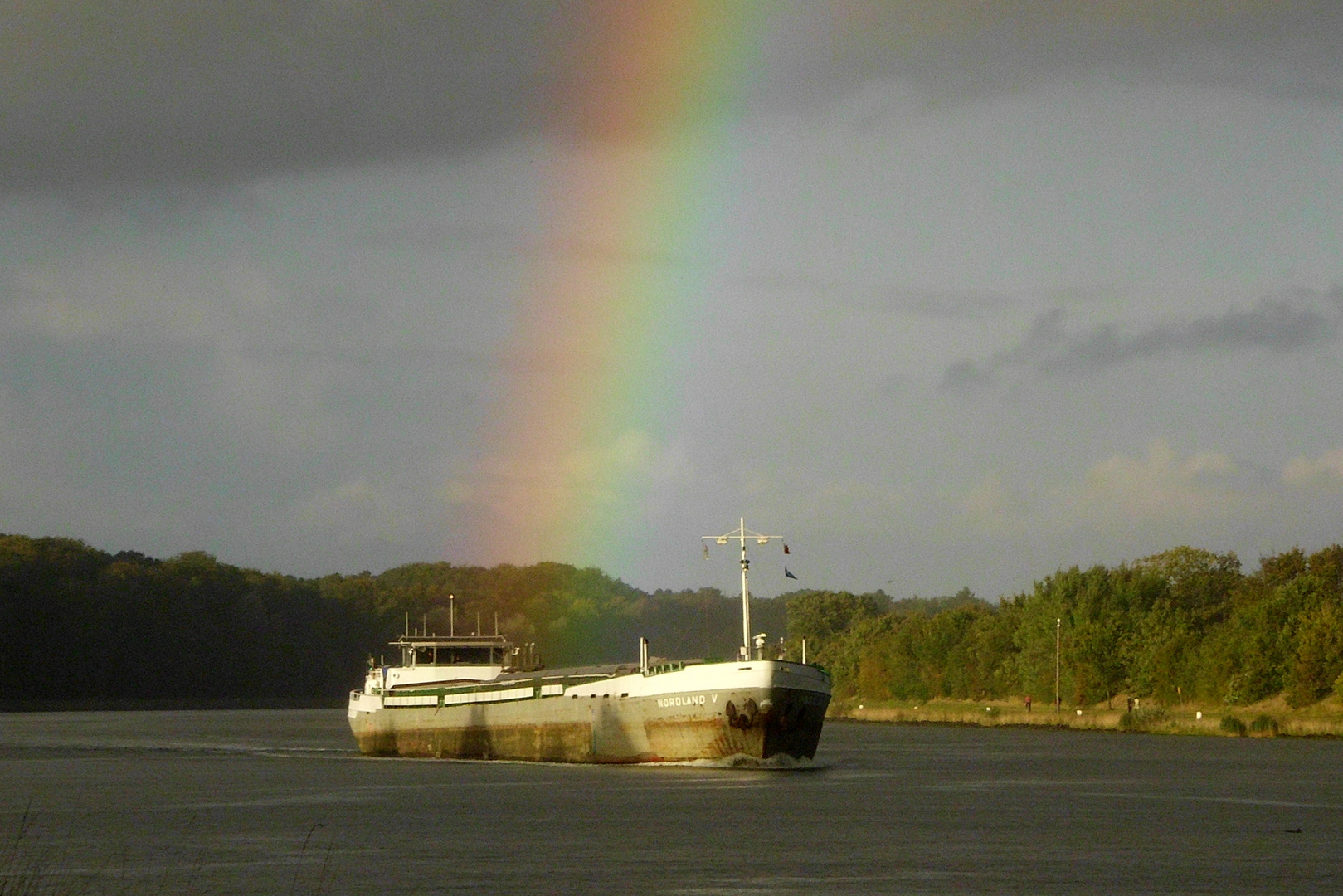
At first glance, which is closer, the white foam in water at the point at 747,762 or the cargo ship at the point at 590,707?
the cargo ship at the point at 590,707

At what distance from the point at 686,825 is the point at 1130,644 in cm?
10173

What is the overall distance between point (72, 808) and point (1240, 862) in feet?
137

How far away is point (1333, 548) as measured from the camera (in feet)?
591

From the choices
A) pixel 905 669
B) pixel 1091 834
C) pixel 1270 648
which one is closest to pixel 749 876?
pixel 1091 834

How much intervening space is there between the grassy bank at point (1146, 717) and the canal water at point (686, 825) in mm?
21725

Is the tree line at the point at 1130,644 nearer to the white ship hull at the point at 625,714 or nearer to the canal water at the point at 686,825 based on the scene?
the canal water at the point at 686,825

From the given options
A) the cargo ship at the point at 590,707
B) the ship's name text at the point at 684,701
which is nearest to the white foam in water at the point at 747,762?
the cargo ship at the point at 590,707

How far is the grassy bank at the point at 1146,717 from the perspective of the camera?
120m

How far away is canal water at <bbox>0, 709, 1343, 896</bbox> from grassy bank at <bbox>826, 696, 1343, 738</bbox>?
855 inches

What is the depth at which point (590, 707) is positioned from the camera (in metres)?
86.1

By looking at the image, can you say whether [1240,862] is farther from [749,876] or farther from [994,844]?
[749,876]

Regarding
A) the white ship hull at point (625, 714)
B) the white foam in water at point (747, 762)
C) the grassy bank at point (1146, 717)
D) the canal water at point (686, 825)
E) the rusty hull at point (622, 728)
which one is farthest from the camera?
the grassy bank at point (1146, 717)

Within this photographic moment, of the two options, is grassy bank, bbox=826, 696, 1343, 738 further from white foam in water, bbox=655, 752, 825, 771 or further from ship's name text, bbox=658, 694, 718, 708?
ship's name text, bbox=658, 694, 718, 708

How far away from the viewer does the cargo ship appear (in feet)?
258
